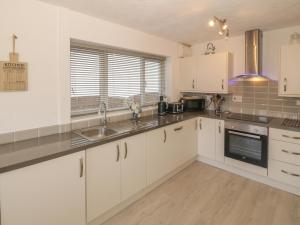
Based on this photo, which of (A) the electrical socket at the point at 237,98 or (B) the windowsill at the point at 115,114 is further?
(A) the electrical socket at the point at 237,98

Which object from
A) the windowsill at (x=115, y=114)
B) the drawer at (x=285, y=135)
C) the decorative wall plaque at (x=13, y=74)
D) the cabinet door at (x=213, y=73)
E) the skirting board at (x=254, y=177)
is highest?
the cabinet door at (x=213, y=73)

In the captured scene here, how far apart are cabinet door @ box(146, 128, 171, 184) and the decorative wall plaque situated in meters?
1.38

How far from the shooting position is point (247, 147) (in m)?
2.78

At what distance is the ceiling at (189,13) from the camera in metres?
2.00

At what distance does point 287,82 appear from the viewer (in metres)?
2.63

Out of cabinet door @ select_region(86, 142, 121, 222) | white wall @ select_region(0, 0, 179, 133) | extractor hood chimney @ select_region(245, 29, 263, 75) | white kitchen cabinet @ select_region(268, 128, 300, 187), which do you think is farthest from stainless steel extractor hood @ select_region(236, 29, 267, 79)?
cabinet door @ select_region(86, 142, 121, 222)

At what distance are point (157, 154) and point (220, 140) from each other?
1.14m

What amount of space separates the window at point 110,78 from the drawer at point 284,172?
2.02 metres

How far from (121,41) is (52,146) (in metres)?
1.65

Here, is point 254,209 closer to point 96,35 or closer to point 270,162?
point 270,162

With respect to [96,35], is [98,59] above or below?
below

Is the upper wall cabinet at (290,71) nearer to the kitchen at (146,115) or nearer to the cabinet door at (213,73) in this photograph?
the kitchen at (146,115)

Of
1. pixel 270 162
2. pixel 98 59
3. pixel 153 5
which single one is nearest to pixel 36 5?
pixel 98 59

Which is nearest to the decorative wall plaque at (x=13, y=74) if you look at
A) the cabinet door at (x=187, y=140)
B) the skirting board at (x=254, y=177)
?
the cabinet door at (x=187, y=140)
